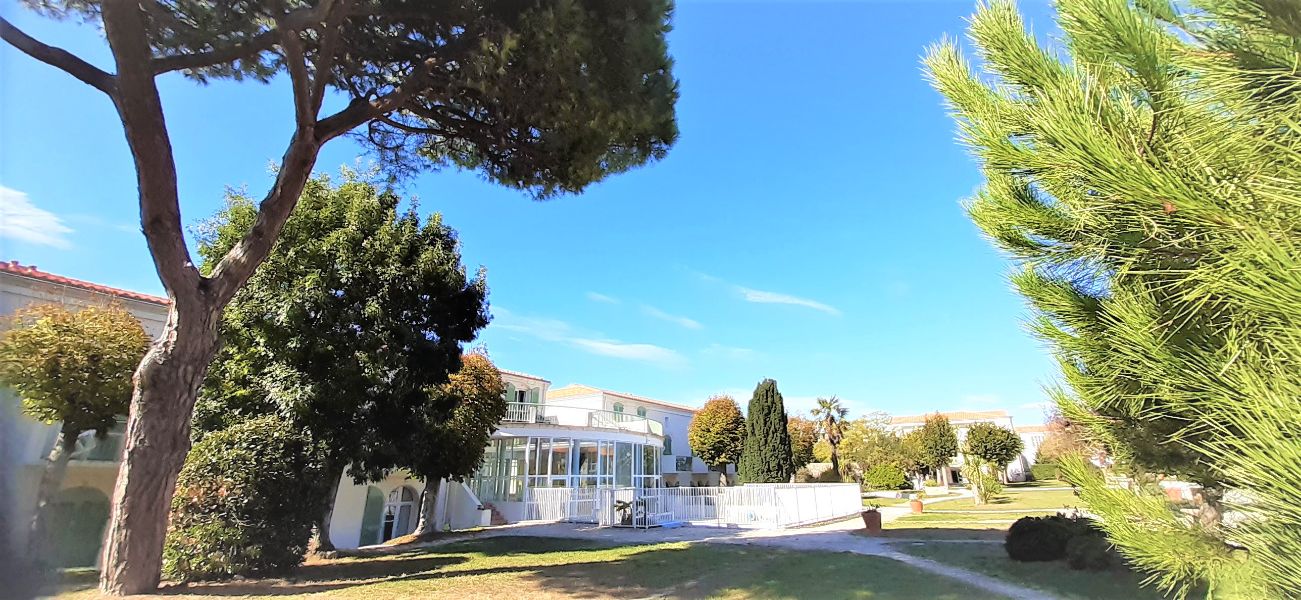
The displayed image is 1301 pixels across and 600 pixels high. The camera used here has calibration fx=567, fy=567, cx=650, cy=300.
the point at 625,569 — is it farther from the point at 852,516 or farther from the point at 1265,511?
the point at 852,516

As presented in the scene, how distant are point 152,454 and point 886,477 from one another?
134 feet

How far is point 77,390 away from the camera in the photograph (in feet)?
31.5

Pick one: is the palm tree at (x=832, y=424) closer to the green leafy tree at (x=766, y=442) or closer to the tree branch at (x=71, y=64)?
the green leafy tree at (x=766, y=442)

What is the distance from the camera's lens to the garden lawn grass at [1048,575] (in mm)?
7105

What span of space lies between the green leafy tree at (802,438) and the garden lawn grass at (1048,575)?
28.4 metres

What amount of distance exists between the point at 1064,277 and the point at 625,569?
29.1 feet

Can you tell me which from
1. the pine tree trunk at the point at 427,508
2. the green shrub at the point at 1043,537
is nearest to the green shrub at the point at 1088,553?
the green shrub at the point at 1043,537

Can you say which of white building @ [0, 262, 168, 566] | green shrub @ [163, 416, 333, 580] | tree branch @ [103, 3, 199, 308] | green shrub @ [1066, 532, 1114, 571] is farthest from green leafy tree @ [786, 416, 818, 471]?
tree branch @ [103, 3, 199, 308]

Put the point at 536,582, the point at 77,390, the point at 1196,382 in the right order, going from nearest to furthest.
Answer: the point at 1196,382 < the point at 536,582 < the point at 77,390

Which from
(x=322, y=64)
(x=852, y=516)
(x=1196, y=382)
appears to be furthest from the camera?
(x=852, y=516)

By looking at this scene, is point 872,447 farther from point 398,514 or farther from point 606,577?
point 606,577

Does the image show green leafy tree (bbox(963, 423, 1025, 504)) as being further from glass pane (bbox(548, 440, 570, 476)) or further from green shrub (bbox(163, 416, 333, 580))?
green shrub (bbox(163, 416, 333, 580))

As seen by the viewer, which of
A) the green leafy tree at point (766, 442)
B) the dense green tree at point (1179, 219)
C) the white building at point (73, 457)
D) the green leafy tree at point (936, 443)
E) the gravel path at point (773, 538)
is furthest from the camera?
the green leafy tree at point (936, 443)

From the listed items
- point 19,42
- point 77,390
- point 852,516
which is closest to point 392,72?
point 19,42
